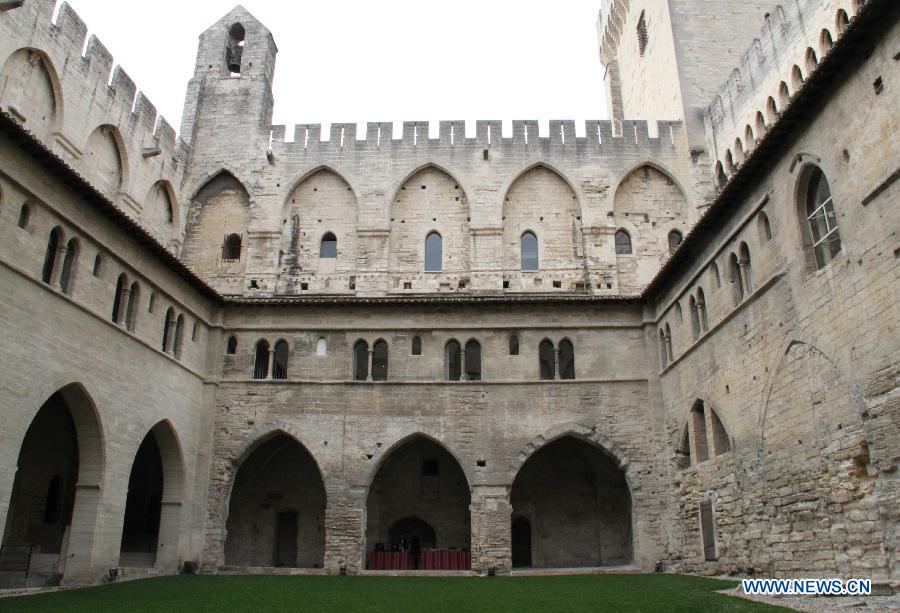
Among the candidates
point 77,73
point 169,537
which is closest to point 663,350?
point 169,537

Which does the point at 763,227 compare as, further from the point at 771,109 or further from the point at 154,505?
the point at 154,505

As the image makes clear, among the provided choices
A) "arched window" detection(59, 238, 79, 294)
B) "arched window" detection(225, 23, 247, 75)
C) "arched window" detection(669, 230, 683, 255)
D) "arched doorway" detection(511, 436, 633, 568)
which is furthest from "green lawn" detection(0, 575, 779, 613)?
"arched window" detection(225, 23, 247, 75)

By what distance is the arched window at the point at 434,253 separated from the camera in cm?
2519

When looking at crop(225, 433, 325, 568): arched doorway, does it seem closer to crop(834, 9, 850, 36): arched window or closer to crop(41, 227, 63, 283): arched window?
crop(41, 227, 63, 283): arched window

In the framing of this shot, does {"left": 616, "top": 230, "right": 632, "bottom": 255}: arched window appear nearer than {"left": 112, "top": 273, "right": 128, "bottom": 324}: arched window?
No

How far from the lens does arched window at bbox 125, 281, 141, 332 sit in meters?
18.1

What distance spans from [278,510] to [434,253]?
10.1m

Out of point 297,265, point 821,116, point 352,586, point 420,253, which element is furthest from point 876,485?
point 297,265

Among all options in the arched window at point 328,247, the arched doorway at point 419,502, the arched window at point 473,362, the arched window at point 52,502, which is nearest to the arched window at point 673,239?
the arched window at point 473,362

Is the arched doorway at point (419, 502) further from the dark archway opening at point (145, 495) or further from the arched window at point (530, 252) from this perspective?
the dark archway opening at point (145, 495)

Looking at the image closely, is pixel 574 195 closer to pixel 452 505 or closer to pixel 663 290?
pixel 663 290

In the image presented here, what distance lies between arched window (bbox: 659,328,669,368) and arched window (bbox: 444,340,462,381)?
593cm

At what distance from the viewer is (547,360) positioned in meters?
22.7

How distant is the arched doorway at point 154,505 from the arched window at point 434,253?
10.1 m
